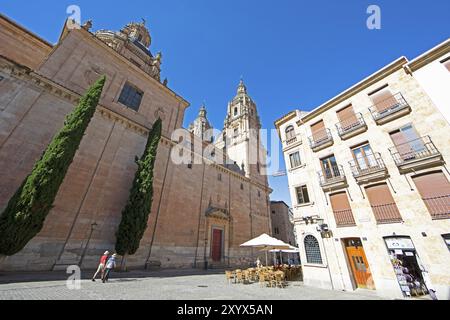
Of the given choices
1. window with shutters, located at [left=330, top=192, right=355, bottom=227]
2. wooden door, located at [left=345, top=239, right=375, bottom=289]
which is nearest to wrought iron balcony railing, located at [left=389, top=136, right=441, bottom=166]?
window with shutters, located at [left=330, top=192, right=355, bottom=227]

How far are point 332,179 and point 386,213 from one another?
286 centimetres

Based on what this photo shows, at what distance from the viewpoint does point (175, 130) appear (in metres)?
19.8

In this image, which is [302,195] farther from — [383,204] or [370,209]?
[383,204]

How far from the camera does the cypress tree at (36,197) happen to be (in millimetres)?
7758

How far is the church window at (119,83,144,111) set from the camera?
54.7ft

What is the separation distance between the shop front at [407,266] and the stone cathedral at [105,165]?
543 inches

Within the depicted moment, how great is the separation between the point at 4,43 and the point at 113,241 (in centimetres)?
1634

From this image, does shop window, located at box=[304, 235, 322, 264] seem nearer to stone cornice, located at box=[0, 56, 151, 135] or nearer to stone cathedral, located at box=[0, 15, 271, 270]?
stone cathedral, located at box=[0, 15, 271, 270]

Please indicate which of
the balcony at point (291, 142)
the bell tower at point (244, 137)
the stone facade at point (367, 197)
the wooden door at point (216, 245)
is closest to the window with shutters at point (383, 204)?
the stone facade at point (367, 197)

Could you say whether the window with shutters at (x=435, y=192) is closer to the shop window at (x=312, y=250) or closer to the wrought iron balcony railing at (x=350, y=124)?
the wrought iron balcony railing at (x=350, y=124)

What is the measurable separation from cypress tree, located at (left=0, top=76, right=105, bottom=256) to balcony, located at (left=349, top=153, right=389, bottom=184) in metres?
15.6

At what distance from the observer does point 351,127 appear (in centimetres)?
1109
